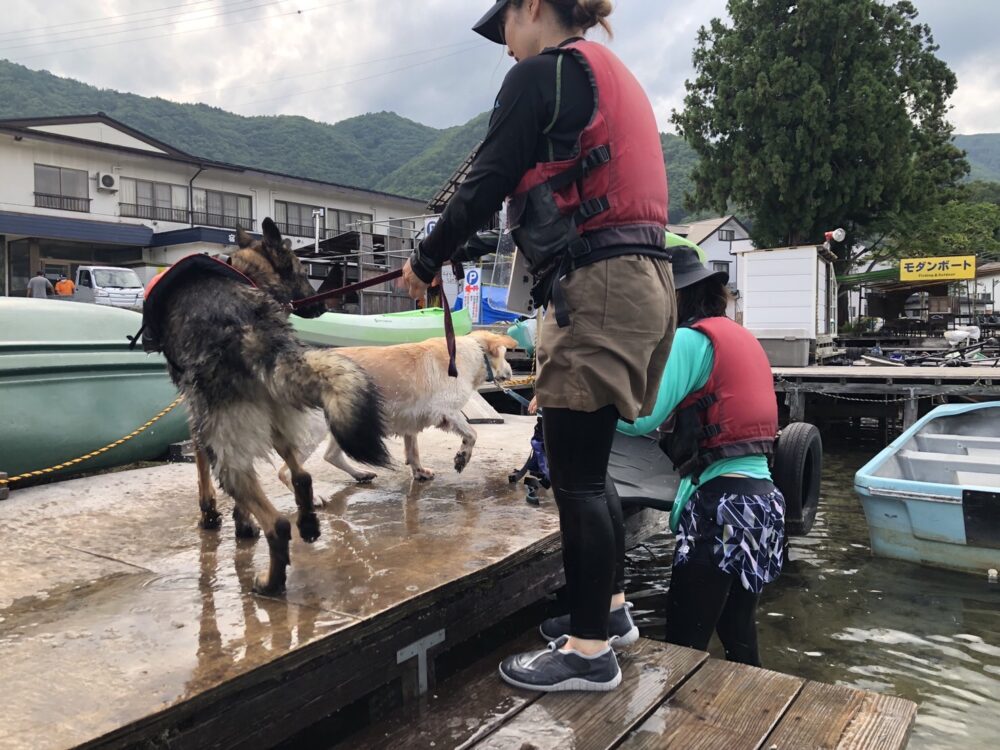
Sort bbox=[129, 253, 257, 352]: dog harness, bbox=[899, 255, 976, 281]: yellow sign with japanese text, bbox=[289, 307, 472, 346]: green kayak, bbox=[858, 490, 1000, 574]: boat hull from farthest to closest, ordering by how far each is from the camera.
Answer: bbox=[899, 255, 976, 281]: yellow sign with japanese text, bbox=[289, 307, 472, 346]: green kayak, bbox=[858, 490, 1000, 574]: boat hull, bbox=[129, 253, 257, 352]: dog harness

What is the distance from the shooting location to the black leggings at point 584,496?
2.07m

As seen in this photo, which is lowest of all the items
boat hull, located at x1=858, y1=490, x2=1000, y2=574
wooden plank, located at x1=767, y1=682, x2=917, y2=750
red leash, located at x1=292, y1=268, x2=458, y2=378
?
boat hull, located at x1=858, y1=490, x2=1000, y2=574

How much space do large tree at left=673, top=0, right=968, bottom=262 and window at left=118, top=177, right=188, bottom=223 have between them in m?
23.4

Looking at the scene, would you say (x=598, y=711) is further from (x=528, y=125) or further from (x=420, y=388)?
(x=420, y=388)

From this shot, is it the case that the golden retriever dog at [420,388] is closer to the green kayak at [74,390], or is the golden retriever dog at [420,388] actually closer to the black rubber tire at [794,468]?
the green kayak at [74,390]

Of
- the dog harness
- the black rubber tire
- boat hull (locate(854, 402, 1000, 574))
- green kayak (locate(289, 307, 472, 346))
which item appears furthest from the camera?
green kayak (locate(289, 307, 472, 346))

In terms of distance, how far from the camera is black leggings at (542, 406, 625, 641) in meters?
2.07

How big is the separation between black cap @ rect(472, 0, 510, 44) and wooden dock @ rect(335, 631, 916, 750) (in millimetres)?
2194

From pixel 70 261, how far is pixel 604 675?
3197 cm

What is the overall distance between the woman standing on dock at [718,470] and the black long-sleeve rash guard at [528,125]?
1.08 metres

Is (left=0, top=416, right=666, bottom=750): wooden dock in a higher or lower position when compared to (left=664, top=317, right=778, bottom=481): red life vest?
lower

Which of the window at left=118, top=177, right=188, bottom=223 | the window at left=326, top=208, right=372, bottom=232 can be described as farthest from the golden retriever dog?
the window at left=326, top=208, right=372, bottom=232

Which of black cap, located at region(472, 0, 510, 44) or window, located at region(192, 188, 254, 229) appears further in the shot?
window, located at region(192, 188, 254, 229)

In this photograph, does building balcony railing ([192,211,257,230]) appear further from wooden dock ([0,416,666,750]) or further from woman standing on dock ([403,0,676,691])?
woman standing on dock ([403,0,676,691])
